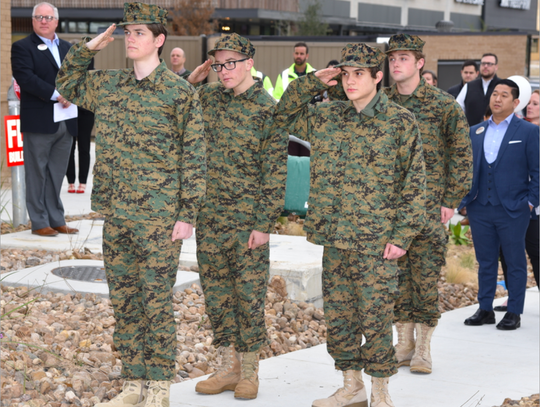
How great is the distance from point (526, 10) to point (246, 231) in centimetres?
4993

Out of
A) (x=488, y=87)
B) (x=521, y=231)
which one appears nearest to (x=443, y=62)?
(x=488, y=87)

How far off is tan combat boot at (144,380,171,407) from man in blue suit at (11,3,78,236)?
4.00 metres

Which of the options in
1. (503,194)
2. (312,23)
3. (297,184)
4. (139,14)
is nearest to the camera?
(139,14)

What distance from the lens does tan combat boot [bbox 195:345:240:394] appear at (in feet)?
14.6

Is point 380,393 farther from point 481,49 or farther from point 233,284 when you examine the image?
point 481,49

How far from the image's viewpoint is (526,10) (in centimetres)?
4969

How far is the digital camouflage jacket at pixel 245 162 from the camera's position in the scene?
172 inches

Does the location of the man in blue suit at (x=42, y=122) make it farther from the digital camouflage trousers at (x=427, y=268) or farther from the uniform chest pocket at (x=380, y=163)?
the uniform chest pocket at (x=380, y=163)

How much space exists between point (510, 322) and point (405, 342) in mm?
1414

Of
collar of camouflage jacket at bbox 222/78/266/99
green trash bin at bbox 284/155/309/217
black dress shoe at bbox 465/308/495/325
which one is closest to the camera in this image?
collar of camouflage jacket at bbox 222/78/266/99

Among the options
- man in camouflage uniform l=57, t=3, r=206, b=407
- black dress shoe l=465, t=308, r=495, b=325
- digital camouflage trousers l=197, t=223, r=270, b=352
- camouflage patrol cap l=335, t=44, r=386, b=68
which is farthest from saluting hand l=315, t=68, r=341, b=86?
black dress shoe l=465, t=308, r=495, b=325

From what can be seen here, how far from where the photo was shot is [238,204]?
4.43 metres

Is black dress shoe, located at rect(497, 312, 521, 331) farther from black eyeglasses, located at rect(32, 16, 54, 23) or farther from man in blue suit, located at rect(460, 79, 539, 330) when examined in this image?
black eyeglasses, located at rect(32, 16, 54, 23)

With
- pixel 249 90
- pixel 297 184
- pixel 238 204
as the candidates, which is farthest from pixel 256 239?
pixel 297 184
